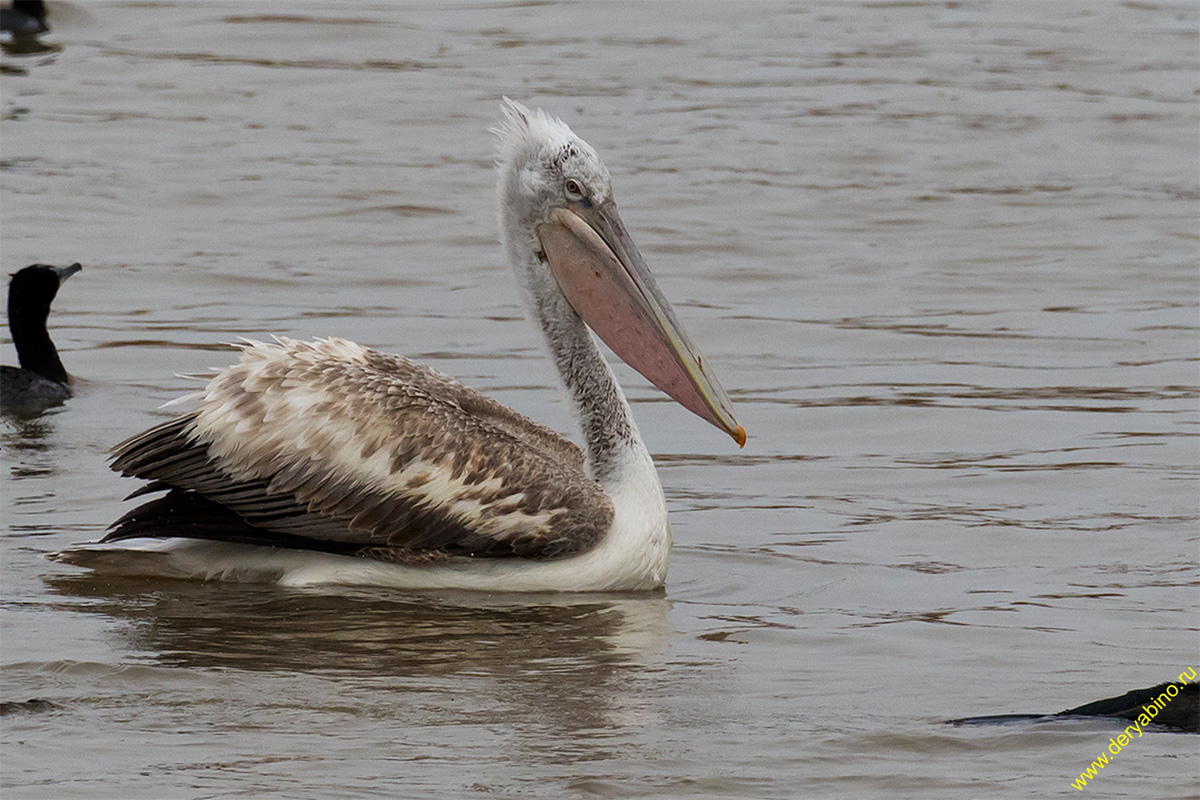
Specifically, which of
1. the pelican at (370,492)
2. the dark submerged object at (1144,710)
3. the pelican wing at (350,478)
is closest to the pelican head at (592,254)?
the pelican at (370,492)

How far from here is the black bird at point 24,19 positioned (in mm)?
18562

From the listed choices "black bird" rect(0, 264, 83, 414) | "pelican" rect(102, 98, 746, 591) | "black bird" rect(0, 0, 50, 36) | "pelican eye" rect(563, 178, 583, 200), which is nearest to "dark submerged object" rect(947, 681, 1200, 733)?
"pelican" rect(102, 98, 746, 591)

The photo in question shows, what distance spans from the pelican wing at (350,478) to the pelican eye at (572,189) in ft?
2.75

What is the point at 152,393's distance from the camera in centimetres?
861

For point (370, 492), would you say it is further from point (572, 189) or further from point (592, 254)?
point (572, 189)

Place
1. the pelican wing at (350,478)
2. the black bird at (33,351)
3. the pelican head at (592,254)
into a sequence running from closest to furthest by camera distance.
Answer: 1. the pelican wing at (350,478)
2. the pelican head at (592,254)
3. the black bird at (33,351)

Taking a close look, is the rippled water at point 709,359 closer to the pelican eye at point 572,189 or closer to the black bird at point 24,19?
the black bird at point 24,19

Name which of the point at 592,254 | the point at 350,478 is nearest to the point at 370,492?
the point at 350,478

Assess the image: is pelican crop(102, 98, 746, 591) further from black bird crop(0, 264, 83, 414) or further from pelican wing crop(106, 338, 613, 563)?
black bird crop(0, 264, 83, 414)

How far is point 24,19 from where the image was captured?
18578mm

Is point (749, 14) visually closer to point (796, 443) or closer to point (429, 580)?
point (796, 443)

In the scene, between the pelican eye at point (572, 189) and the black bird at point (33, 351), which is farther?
the black bird at point (33, 351)

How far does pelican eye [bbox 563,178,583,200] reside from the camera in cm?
635

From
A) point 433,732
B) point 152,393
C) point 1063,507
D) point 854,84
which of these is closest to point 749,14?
point 854,84
